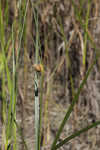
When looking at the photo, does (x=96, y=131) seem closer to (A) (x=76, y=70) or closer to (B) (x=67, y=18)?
(A) (x=76, y=70)

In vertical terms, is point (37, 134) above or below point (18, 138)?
above

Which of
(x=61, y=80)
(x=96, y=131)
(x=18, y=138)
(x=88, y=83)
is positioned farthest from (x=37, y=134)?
(x=61, y=80)

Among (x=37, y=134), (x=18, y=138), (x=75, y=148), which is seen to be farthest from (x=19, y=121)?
(x=37, y=134)

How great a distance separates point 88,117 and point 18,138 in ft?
0.93

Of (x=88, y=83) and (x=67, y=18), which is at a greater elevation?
(x=67, y=18)

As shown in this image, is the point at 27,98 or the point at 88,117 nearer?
the point at 88,117

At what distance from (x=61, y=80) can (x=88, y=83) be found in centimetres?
20

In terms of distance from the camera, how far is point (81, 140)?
2.87ft

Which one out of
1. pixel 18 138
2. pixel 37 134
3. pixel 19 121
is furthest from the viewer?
pixel 19 121

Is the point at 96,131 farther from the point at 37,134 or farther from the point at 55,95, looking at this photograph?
the point at 37,134

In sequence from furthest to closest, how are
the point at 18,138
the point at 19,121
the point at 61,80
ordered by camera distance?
1. the point at 61,80
2. the point at 19,121
3. the point at 18,138

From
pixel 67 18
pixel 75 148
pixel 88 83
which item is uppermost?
pixel 67 18

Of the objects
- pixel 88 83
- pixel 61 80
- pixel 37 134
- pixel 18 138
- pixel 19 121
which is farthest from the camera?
pixel 61 80

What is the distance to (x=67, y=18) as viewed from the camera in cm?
125
